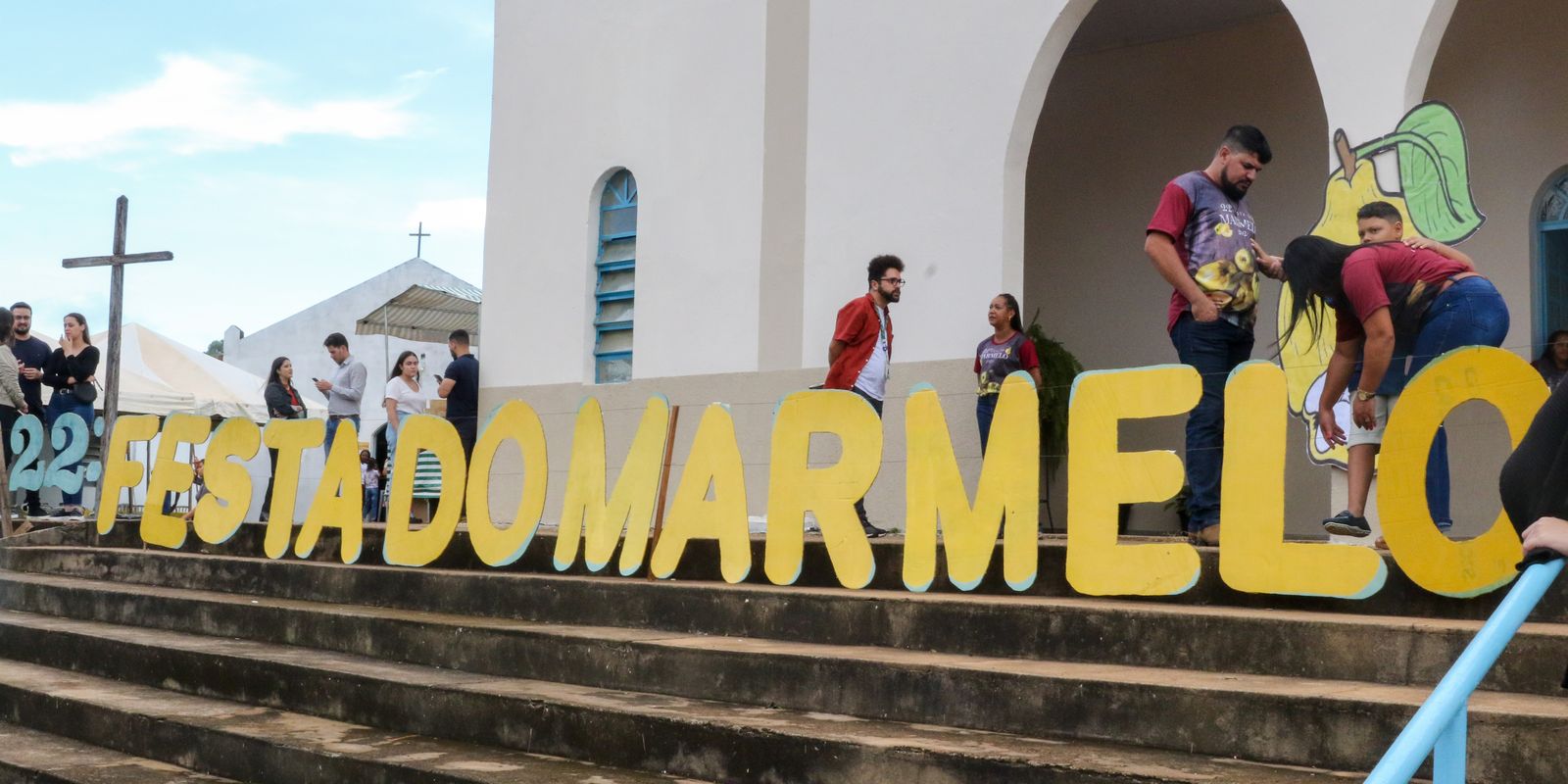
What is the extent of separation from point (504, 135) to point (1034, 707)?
925 cm

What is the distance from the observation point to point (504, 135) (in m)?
12.9

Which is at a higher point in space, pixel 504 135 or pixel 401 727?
pixel 504 135

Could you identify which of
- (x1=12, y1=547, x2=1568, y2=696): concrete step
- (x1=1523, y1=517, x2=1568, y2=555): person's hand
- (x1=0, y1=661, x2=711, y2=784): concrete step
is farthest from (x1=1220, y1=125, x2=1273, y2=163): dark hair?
(x1=1523, y1=517, x2=1568, y2=555): person's hand

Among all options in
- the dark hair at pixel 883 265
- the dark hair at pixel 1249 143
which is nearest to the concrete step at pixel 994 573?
the dark hair at pixel 883 265

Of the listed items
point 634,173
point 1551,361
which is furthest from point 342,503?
point 1551,361

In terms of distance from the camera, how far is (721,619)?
6676 mm

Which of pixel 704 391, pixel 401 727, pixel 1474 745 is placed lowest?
pixel 401 727

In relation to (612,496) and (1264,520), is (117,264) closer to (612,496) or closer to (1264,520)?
(612,496)

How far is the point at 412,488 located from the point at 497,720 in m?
3.14

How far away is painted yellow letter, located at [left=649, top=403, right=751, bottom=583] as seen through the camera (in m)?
7.15

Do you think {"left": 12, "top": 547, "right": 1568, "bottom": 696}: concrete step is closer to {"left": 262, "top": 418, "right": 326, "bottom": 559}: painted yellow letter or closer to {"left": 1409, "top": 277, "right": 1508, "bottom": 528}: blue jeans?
{"left": 262, "top": 418, "right": 326, "bottom": 559}: painted yellow letter

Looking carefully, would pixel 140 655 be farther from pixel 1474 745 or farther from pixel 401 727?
pixel 1474 745

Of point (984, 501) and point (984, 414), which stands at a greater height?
point (984, 414)

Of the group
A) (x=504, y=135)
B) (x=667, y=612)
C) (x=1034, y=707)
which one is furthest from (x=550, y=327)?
(x=1034, y=707)
